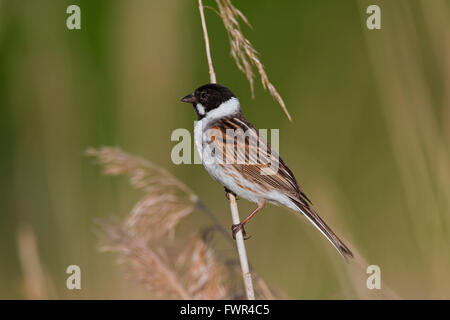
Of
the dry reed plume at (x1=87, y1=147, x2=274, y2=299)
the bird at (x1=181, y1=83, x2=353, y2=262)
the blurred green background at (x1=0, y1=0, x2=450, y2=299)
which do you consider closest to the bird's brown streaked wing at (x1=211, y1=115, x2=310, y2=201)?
the bird at (x1=181, y1=83, x2=353, y2=262)

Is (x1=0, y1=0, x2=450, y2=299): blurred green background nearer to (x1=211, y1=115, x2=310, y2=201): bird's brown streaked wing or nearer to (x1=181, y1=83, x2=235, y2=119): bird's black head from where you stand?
(x1=211, y1=115, x2=310, y2=201): bird's brown streaked wing

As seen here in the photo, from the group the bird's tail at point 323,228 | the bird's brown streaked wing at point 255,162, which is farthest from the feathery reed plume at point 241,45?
the bird's tail at point 323,228

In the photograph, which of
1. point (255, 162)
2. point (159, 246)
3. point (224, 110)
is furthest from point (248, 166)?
point (159, 246)

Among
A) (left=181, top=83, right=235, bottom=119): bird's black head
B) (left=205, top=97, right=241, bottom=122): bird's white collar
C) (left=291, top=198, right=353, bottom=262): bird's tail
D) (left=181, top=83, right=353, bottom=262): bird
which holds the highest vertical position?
(left=181, top=83, right=235, bottom=119): bird's black head

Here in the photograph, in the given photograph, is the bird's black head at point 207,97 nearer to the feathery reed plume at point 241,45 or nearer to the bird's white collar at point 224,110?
the bird's white collar at point 224,110
